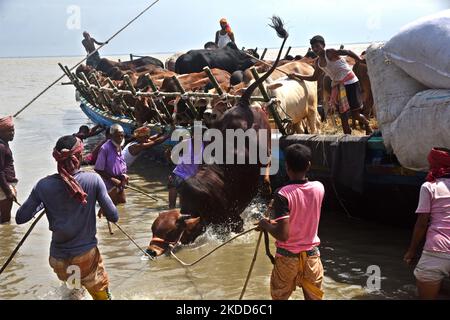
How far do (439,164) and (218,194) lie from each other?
2681 mm

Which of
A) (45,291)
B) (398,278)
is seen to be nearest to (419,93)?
(398,278)

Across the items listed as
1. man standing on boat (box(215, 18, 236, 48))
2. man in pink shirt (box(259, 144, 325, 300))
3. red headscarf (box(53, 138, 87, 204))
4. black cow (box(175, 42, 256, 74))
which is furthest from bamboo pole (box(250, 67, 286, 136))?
Result: man standing on boat (box(215, 18, 236, 48))

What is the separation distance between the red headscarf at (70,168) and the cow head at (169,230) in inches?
88.4

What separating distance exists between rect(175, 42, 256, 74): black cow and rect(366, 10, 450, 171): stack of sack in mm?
9358

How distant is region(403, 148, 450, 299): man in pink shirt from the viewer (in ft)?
14.9

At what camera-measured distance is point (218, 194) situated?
6.77m

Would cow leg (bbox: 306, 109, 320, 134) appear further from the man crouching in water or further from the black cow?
the black cow

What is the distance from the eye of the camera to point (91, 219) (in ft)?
15.1

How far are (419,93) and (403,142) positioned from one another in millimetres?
465

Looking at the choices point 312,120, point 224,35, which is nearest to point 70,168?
point 312,120

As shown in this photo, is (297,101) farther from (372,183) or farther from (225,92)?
(372,183)

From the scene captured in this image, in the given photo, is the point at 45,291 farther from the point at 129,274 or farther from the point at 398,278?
the point at 398,278

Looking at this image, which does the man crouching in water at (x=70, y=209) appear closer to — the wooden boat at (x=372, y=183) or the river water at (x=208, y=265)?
the river water at (x=208, y=265)

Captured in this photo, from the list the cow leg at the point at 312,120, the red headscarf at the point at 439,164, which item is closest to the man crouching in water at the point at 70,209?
the red headscarf at the point at 439,164
